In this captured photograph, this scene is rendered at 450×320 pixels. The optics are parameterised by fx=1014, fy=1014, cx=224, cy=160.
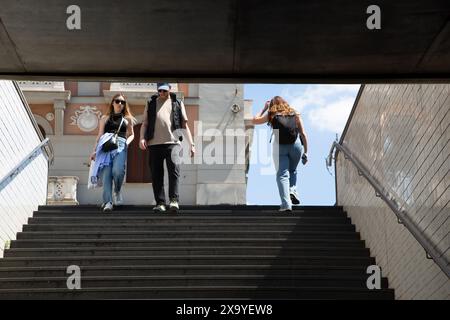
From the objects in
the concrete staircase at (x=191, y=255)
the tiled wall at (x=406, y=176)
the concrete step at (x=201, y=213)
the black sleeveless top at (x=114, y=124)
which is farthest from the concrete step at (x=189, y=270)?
the black sleeveless top at (x=114, y=124)

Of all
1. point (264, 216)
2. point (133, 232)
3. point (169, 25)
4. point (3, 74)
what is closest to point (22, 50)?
point (3, 74)

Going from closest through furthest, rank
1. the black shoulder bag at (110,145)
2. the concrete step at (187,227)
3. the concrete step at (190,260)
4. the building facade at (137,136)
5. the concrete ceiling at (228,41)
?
1. the concrete ceiling at (228,41)
2. the concrete step at (190,260)
3. the concrete step at (187,227)
4. the black shoulder bag at (110,145)
5. the building facade at (137,136)

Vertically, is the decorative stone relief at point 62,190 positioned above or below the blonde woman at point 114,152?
above

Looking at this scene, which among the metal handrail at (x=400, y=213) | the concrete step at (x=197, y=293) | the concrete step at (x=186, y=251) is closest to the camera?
the metal handrail at (x=400, y=213)

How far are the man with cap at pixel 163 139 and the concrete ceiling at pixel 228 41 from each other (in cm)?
456

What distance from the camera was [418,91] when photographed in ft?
32.2

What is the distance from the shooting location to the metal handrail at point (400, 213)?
859 centimetres

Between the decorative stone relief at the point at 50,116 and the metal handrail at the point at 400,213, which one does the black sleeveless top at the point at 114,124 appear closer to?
the metal handrail at the point at 400,213

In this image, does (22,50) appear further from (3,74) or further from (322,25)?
(322,25)

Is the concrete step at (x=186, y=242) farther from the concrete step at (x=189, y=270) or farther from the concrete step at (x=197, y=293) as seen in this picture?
the concrete step at (x=197, y=293)

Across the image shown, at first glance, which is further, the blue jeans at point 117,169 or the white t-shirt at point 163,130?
the blue jeans at point 117,169

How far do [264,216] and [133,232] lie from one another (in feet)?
5.39

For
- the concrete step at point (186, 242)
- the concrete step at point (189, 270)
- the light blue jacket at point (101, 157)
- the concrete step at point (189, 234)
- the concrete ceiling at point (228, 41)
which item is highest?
the light blue jacket at point (101, 157)
